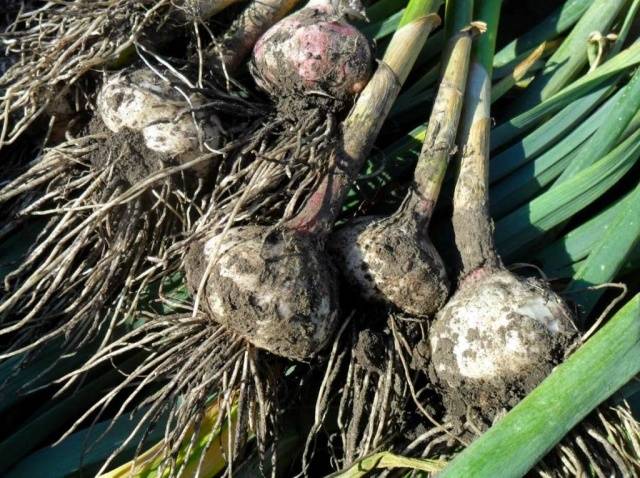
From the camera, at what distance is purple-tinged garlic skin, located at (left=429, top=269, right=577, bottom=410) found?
118 centimetres

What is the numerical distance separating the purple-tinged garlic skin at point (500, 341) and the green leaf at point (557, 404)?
2.8 inches

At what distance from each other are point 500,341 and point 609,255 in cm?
28

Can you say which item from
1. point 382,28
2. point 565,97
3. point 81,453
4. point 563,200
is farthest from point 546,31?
point 81,453

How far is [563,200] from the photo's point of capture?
1.40 metres

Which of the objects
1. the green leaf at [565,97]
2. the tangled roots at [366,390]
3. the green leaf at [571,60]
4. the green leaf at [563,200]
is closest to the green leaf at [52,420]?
the tangled roots at [366,390]

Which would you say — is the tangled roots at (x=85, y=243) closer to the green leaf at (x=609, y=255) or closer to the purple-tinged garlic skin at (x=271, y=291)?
the purple-tinged garlic skin at (x=271, y=291)

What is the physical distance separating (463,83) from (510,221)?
285 mm

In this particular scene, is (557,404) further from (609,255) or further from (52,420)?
(52,420)

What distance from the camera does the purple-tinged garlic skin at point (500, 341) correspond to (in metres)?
1.18

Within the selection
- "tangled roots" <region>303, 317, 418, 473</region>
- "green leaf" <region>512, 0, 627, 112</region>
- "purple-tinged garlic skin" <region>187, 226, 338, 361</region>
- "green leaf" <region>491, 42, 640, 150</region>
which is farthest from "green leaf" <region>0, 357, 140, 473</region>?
"green leaf" <region>512, 0, 627, 112</region>

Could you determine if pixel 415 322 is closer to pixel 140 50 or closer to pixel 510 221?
pixel 510 221

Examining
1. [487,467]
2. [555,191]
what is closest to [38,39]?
[555,191]

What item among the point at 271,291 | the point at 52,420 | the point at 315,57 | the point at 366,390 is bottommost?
the point at 52,420

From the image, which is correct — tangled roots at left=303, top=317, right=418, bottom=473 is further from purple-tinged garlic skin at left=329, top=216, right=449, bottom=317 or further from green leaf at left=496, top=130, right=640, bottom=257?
green leaf at left=496, top=130, right=640, bottom=257
